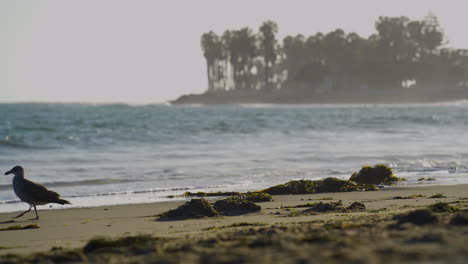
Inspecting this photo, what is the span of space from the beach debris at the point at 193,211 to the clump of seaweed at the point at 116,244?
8.65ft

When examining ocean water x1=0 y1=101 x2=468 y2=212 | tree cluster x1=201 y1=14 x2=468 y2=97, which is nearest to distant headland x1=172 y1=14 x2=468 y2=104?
tree cluster x1=201 y1=14 x2=468 y2=97

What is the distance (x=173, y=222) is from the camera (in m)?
7.93

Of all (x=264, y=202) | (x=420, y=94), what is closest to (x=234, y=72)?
(x=420, y=94)

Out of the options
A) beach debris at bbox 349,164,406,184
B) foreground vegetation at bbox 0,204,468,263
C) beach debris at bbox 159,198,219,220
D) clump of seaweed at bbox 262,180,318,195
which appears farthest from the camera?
beach debris at bbox 349,164,406,184

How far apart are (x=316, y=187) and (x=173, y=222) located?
462 centimetres

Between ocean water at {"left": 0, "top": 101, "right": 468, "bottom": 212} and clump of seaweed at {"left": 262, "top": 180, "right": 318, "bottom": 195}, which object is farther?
ocean water at {"left": 0, "top": 101, "right": 468, "bottom": 212}

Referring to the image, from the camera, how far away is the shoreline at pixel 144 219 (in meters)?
6.92

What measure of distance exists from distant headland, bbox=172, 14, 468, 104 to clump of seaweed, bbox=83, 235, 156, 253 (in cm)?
13291

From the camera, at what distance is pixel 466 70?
150125mm

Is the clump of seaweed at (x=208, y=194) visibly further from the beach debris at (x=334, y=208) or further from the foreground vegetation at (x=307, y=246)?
the foreground vegetation at (x=307, y=246)

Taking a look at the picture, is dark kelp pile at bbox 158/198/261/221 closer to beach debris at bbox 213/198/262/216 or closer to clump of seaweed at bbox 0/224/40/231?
beach debris at bbox 213/198/262/216

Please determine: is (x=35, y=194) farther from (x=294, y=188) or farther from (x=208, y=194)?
(x=294, y=188)

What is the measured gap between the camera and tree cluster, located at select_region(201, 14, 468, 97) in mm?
142625

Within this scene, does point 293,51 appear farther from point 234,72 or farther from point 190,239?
point 190,239
